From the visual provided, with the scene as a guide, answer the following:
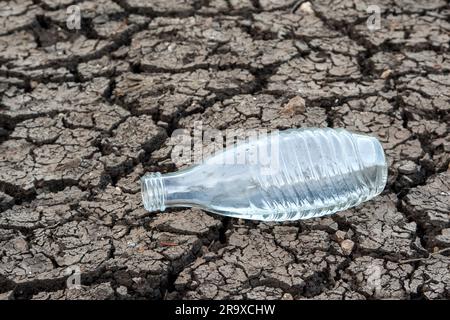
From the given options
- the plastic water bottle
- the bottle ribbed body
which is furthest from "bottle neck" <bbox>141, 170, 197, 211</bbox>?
the bottle ribbed body

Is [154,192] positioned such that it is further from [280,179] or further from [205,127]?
[205,127]

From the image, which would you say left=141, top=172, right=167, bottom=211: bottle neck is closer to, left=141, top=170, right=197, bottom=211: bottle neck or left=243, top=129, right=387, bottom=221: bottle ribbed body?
left=141, top=170, right=197, bottom=211: bottle neck

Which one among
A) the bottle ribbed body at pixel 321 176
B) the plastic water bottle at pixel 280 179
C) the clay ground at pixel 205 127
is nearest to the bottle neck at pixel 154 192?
the plastic water bottle at pixel 280 179

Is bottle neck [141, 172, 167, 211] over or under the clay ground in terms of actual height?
over

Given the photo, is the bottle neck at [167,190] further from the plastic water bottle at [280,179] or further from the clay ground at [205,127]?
the clay ground at [205,127]

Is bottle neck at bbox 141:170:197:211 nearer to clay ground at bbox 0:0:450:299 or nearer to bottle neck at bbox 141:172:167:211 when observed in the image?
bottle neck at bbox 141:172:167:211
